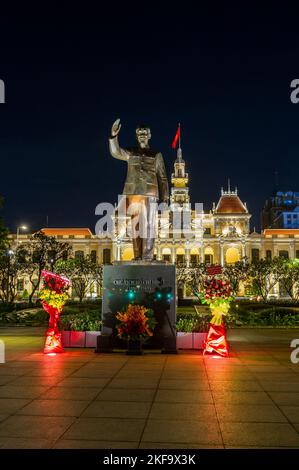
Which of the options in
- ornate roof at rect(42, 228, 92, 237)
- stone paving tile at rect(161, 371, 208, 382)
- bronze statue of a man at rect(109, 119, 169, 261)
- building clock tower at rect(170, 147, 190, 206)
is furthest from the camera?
ornate roof at rect(42, 228, 92, 237)

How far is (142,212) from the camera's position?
1349 cm

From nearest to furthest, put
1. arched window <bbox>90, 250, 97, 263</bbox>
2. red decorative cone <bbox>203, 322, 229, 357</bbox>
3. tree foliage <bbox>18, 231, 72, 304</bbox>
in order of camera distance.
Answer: red decorative cone <bbox>203, 322, 229, 357</bbox>
tree foliage <bbox>18, 231, 72, 304</bbox>
arched window <bbox>90, 250, 97, 263</bbox>

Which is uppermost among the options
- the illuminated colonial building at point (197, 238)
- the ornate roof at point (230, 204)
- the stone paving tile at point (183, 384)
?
the ornate roof at point (230, 204)

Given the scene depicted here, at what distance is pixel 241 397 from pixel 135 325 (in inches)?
199

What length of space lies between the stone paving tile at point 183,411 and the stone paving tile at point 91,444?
1180mm

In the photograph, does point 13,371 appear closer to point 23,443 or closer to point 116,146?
point 23,443

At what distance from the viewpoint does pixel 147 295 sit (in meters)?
13.1

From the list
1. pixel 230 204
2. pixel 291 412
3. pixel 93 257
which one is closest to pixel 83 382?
pixel 291 412

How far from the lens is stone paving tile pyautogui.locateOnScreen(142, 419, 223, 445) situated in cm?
531

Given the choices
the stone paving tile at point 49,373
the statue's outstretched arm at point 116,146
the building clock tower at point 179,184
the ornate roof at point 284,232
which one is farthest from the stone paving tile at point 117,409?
the ornate roof at point 284,232

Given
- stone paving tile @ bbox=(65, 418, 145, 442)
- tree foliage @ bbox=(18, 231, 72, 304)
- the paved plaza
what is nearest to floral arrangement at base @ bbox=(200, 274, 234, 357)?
the paved plaza

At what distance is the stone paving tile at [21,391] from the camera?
755 cm

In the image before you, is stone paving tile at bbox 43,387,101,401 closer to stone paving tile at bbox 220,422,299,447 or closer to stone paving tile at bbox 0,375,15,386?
stone paving tile at bbox 0,375,15,386

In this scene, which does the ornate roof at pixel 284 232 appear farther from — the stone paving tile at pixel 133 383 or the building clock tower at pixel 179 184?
the stone paving tile at pixel 133 383
